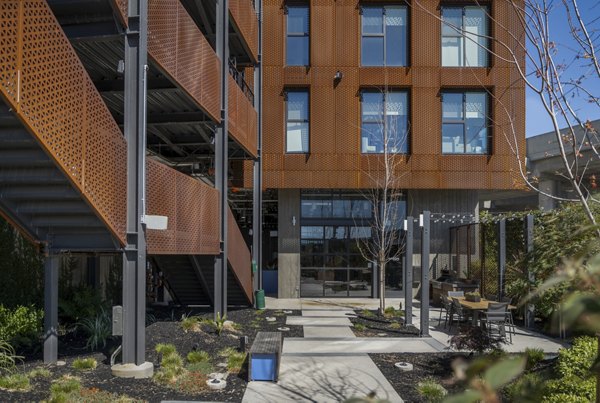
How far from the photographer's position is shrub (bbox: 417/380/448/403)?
22.8 ft

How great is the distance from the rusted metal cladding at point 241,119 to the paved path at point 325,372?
5.71 metres

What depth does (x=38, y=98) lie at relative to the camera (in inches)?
254

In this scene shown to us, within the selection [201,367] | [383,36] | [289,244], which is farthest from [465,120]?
[201,367]

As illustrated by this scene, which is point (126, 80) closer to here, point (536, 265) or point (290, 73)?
point (536, 265)

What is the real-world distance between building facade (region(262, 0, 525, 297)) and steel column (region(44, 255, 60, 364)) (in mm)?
11645

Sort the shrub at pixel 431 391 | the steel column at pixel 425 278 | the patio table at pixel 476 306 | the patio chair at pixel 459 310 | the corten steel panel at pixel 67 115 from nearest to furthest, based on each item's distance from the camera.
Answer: the corten steel panel at pixel 67 115 → the shrub at pixel 431 391 → the patio table at pixel 476 306 → the steel column at pixel 425 278 → the patio chair at pixel 459 310

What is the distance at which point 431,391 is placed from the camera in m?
7.22

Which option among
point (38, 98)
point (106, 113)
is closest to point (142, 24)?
point (106, 113)

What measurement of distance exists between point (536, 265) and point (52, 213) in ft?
21.9

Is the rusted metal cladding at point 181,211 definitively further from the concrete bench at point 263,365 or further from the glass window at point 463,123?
the glass window at point 463,123

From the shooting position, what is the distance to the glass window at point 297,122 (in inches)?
808

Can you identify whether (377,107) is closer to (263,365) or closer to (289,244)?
(289,244)

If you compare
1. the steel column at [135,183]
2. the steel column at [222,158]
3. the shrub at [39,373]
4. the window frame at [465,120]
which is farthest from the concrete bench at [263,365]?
the window frame at [465,120]

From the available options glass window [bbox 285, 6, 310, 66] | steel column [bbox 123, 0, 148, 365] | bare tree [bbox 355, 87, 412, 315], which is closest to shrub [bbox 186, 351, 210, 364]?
steel column [bbox 123, 0, 148, 365]
